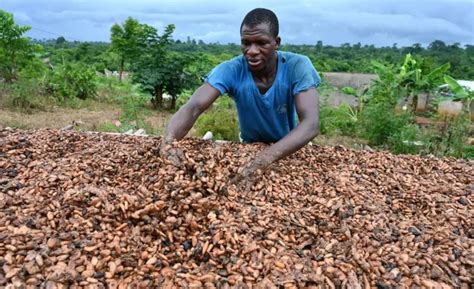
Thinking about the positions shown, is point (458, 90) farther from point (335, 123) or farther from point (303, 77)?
point (303, 77)

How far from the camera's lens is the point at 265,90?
8.77 ft

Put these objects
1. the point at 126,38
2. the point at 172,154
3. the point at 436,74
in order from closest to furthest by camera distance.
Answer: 1. the point at 172,154
2. the point at 436,74
3. the point at 126,38

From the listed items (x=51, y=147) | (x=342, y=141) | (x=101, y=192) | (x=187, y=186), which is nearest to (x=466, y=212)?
(x=187, y=186)

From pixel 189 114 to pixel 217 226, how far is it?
0.94 m

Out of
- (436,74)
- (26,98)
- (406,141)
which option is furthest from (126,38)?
(406,141)

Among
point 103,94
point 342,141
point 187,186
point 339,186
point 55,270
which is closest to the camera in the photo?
point 55,270

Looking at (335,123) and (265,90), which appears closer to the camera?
(265,90)

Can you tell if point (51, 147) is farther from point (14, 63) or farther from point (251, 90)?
point (14, 63)

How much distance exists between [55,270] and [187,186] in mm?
588

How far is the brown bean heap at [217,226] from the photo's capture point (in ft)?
4.77

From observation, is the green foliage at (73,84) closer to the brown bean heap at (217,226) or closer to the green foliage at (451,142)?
the green foliage at (451,142)

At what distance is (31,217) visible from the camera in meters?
1.67

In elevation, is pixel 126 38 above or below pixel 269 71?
above

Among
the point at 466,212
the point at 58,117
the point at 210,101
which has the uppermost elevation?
the point at 210,101
